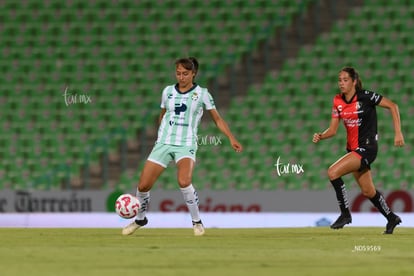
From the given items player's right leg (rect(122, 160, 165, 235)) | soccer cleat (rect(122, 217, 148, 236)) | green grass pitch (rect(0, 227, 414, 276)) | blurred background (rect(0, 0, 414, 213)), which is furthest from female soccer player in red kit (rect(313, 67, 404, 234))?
blurred background (rect(0, 0, 414, 213))

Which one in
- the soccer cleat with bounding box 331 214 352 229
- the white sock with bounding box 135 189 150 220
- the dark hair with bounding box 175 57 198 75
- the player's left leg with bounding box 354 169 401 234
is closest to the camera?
the dark hair with bounding box 175 57 198 75

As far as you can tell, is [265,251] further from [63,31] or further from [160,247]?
[63,31]

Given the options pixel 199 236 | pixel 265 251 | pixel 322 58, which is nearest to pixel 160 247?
pixel 265 251

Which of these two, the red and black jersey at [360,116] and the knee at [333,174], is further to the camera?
the red and black jersey at [360,116]

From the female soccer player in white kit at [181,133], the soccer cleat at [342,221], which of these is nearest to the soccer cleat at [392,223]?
the soccer cleat at [342,221]

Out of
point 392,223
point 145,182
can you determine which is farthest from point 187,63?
point 392,223

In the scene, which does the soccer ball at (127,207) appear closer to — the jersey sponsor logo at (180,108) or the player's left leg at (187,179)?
the player's left leg at (187,179)

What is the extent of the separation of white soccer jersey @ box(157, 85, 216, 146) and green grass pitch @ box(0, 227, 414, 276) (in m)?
1.06

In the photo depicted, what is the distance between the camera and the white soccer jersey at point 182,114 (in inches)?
412

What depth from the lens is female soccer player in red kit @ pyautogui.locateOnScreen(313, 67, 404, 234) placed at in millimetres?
10977

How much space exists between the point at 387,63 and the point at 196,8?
3.97m

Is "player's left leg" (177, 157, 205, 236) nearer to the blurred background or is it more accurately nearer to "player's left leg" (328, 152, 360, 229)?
"player's left leg" (328, 152, 360, 229)

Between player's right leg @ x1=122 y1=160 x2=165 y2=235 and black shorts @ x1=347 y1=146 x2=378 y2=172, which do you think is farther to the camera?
black shorts @ x1=347 y1=146 x2=378 y2=172

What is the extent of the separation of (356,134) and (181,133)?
2066mm
